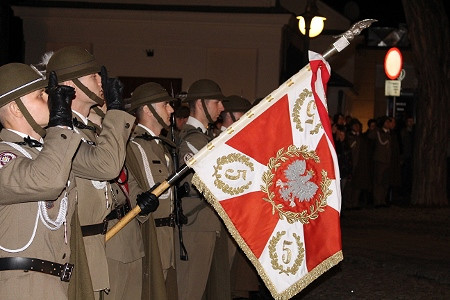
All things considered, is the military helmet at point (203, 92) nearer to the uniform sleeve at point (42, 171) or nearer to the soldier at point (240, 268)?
the soldier at point (240, 268)

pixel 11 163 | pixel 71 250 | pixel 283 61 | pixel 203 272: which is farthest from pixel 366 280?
pixel 283 61

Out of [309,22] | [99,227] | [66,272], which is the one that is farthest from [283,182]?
[309,22]

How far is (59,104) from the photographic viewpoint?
15.5ft

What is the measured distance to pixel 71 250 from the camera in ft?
17.8

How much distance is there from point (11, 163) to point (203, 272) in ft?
13.3

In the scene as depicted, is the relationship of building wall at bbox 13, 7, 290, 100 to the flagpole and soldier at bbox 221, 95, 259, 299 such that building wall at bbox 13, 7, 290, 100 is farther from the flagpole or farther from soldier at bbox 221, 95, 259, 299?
the flagpole

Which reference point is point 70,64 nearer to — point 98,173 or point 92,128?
point 92,128

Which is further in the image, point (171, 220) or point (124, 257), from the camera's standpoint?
point (171, 220)

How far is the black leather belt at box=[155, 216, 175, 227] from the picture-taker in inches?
296

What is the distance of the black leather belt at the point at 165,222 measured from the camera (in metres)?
7.52

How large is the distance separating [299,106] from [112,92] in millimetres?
1501

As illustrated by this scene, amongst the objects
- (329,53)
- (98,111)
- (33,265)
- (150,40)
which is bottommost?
(33,265)

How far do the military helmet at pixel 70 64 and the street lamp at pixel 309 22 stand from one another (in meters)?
10.7

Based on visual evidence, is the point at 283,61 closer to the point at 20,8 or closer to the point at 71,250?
the point at 20,8
